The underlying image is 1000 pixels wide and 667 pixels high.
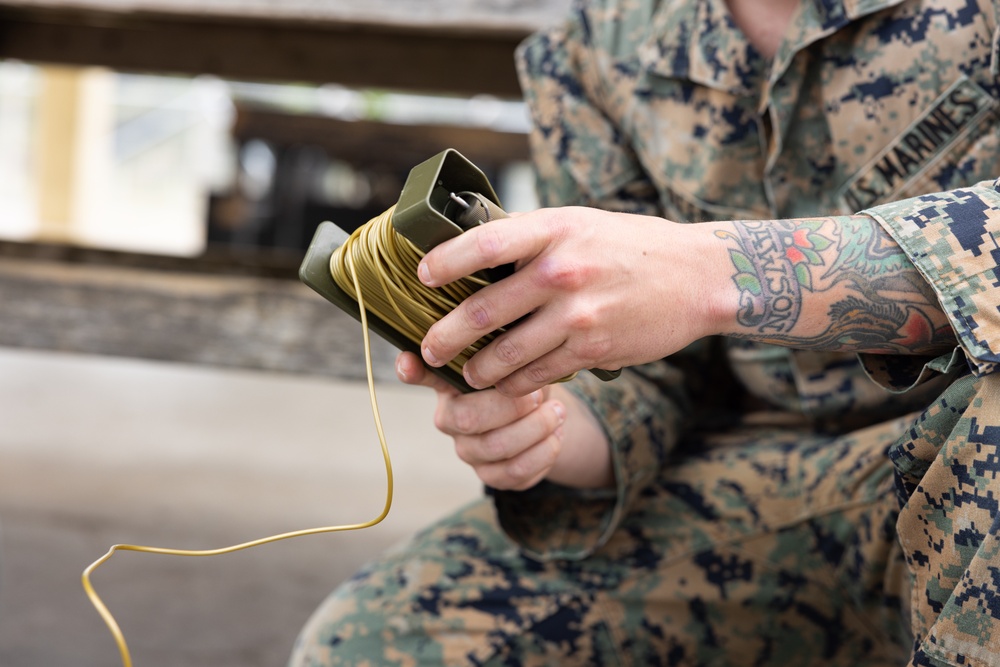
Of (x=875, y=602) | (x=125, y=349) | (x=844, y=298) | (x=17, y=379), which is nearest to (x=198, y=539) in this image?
(x=125, y=349)

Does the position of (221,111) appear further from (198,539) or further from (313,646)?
(313,646)

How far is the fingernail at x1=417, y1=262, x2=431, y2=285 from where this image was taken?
0.61 m

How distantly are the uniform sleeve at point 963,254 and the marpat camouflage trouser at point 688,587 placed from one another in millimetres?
273

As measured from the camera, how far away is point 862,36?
94cm

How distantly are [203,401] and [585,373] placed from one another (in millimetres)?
2239

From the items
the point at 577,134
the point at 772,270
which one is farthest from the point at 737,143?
the point at 772,270

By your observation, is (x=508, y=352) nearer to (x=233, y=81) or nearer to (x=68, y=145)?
(x=233, y=81)

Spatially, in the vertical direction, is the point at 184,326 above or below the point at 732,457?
below

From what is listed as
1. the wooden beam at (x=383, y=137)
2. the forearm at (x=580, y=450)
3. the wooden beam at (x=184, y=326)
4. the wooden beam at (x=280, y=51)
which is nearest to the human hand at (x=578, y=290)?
the forearm at (x=580, y=450)

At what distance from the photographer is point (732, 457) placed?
104cm

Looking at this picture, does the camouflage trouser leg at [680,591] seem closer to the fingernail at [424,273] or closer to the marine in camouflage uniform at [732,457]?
the marine in camouflage uniform at [732,457]

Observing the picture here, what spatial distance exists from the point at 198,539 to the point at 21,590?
32 cm

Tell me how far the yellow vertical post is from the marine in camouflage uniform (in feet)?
18.9

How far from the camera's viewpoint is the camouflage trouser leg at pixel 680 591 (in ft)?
2.98
